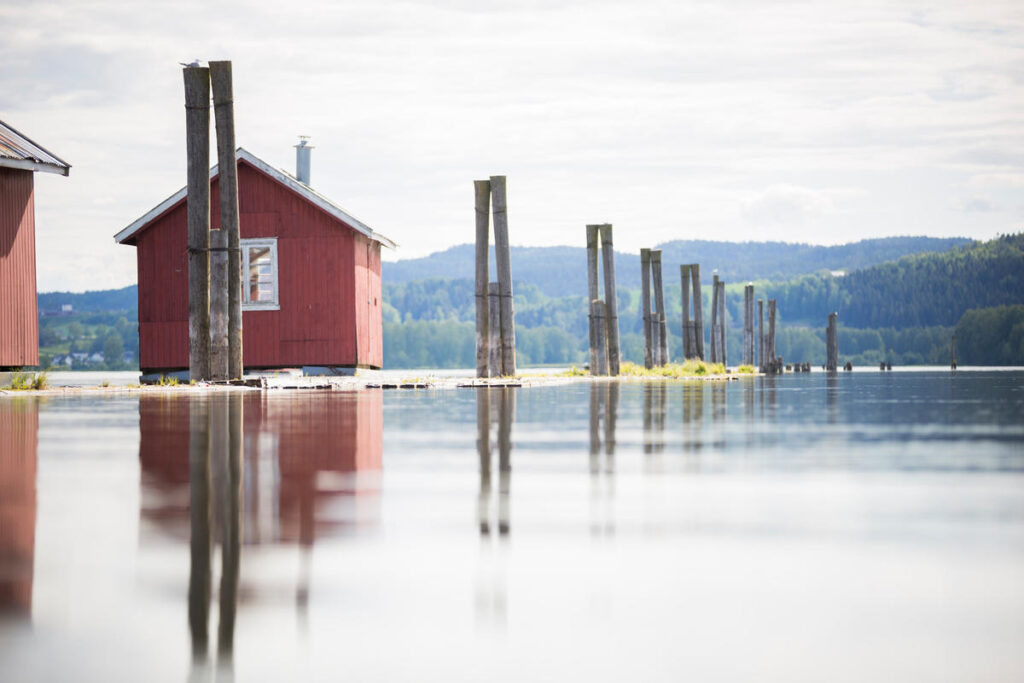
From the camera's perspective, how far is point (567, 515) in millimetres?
5332

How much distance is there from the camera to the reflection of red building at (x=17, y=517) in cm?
372

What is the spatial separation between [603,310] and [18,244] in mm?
14339

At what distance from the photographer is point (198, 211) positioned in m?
21.5

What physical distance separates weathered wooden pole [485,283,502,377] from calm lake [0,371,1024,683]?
60.8ft

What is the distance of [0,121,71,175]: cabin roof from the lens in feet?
77.8

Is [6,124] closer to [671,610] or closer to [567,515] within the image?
[567,515]

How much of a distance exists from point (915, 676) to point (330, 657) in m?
1.26

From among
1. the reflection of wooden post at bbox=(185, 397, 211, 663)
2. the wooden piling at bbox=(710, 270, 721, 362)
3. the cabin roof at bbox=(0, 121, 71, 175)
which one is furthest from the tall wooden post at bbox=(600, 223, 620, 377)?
the reflection of wooden post at bbox=(185, 397, 211, 663)

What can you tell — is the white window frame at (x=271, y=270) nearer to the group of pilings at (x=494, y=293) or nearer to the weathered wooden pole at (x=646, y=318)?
the group of pilings at (x=494, y=293)

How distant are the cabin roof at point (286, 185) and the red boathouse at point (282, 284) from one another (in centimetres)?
2

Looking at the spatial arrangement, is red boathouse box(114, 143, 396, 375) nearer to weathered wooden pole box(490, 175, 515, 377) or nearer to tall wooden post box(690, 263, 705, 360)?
weathered wooden pole box(490, 175, 515, 377)

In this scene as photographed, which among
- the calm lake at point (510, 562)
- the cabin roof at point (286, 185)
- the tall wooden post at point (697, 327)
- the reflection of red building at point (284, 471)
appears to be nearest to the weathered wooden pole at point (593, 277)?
the cabin roof at point (286, 185)

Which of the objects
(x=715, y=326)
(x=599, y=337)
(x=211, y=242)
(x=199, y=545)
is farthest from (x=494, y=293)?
(x=715, y=326)

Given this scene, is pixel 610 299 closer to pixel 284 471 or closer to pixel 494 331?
pixel 494 331
